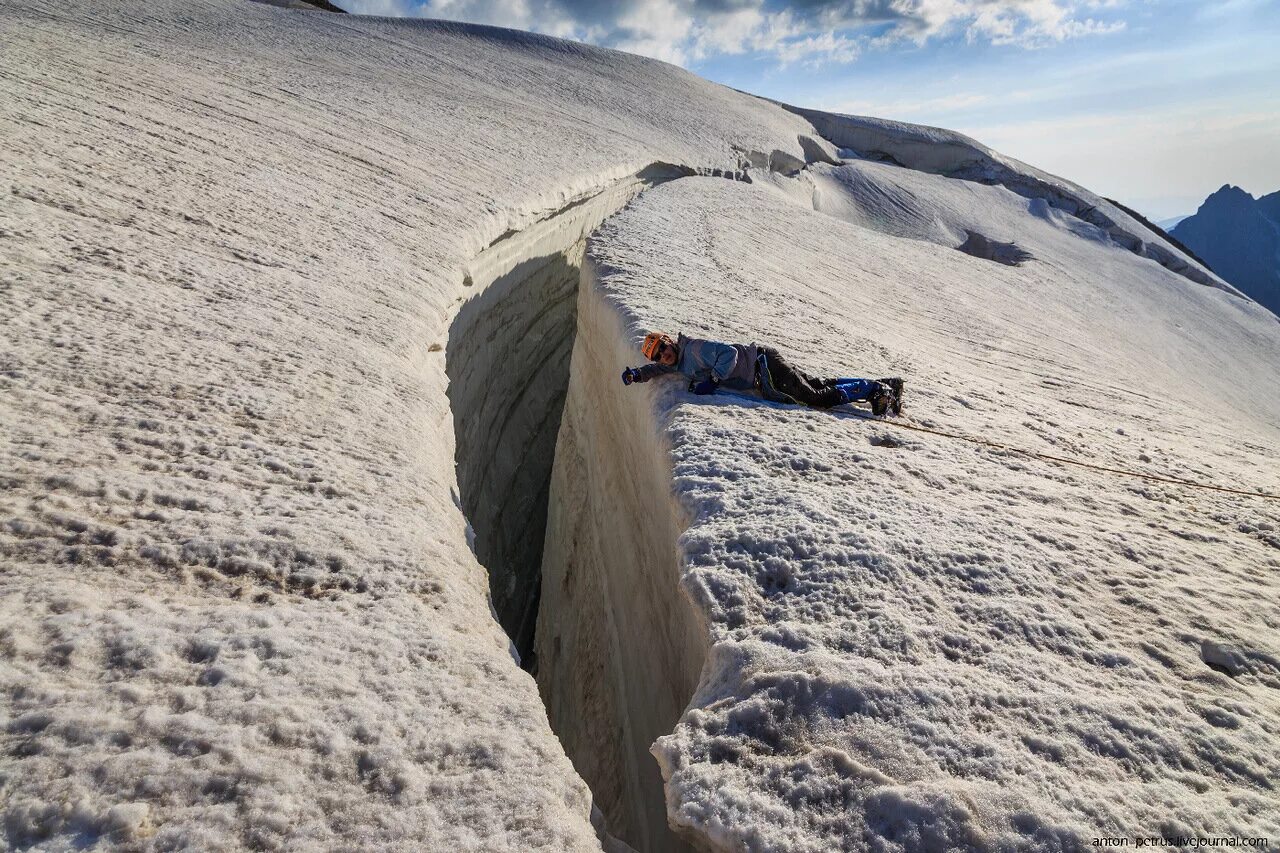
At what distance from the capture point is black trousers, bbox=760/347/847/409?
2.56 metres

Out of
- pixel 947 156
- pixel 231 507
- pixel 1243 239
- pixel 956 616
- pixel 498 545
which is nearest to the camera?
pixel 231 507

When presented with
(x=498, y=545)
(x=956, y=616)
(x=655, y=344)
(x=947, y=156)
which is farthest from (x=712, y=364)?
(x=947, y=156)

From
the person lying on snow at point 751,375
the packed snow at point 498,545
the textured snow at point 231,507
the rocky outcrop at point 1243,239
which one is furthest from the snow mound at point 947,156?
the rocky outcrop at point 1243,239

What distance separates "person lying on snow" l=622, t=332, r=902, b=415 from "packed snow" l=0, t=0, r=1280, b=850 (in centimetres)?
9

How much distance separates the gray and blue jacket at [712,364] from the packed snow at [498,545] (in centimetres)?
8

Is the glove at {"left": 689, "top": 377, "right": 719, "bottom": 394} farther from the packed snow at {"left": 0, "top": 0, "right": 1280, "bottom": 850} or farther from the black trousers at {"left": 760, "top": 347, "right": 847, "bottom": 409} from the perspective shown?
the black trousers at {"left": 760, "top": 347, "right": 847, "bottom": 409}

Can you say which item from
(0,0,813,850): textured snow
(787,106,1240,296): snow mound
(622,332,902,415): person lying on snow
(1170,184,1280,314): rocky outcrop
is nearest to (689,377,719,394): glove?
(622,332,902,415): person lying on snow

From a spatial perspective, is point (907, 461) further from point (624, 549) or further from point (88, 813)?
point (88, 813)

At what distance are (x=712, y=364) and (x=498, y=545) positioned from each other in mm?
2416

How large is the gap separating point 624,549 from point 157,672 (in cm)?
183

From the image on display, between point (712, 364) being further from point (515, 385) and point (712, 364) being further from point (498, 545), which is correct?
point (515, 385)

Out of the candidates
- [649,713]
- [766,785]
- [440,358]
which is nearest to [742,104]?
[440,358]

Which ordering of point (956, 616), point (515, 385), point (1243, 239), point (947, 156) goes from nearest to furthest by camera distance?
point (956, 616) < point (515, 385) < point (947, 156) < point (1243, 239)

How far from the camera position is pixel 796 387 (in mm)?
2561
